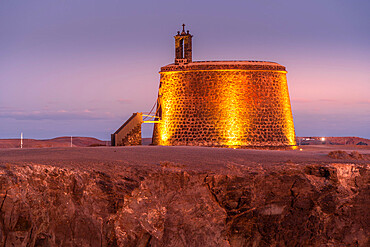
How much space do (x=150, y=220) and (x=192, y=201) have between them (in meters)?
1.36

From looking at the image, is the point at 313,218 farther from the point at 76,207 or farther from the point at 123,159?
the point at 76,207

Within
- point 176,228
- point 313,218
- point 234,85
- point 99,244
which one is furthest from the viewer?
point 234,85

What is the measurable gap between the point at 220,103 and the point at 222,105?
0.16 m

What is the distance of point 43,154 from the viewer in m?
16.8

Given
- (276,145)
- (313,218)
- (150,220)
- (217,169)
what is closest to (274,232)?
(313,218)

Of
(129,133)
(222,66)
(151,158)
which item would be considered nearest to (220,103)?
(222,66)

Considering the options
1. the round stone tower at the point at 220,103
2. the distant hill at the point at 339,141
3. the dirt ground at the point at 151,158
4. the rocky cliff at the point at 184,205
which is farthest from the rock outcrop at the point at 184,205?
the distant hill at the point at 339,141

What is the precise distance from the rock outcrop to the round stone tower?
11.9m

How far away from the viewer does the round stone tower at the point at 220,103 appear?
28.1 metres

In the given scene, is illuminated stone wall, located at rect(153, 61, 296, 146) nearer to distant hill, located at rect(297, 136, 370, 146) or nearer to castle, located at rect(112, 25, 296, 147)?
castle, located at rect(112, 25, 296, 147)

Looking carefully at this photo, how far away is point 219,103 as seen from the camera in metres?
28.1

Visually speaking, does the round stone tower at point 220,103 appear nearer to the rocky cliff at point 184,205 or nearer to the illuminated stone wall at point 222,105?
the illuminated stone wall at point 222,105

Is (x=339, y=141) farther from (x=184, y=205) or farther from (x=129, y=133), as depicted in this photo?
(x=184, y=205)

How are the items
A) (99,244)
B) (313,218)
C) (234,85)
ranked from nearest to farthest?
(99,244), (313,218), (234,85)
